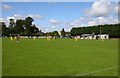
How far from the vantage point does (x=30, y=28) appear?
183 metres

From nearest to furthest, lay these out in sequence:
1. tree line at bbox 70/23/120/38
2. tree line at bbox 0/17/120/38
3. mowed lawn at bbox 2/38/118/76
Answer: mowed lawn at bbox 2/38/118/76, tree line at bbox 70/23/120/38, tree line at bbox 0/17/120/38

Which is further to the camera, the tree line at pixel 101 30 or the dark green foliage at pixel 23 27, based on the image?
the dark green foliage at pixel 23 27

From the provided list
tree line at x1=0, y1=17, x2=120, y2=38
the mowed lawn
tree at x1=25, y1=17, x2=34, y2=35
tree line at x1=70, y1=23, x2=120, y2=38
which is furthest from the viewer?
tree at x1=25, y1=17, x2=34, y2=35

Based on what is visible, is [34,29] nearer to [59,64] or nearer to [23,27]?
[23,27]

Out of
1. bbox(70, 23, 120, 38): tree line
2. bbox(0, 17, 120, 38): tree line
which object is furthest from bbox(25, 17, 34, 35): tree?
bbox(70, 23, 120, 38): tree line

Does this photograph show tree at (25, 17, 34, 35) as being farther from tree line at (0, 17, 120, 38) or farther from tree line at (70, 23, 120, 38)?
tree line at (70, 23, 120, 38)

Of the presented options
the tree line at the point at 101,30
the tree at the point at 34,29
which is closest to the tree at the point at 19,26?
the tree at the point at 34,29

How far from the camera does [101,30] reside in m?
153

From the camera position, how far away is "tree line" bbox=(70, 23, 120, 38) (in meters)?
139

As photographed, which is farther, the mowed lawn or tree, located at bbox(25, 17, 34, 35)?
tree, located at bbox(25, 17, 34, 35)

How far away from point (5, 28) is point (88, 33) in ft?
179

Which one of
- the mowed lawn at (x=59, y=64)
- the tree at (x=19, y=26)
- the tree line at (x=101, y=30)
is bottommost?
the mowed lawn at (x=59, y=64)

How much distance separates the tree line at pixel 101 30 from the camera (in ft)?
457

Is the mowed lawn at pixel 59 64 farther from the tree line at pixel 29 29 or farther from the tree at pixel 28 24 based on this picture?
the tree at pixel 28 24
